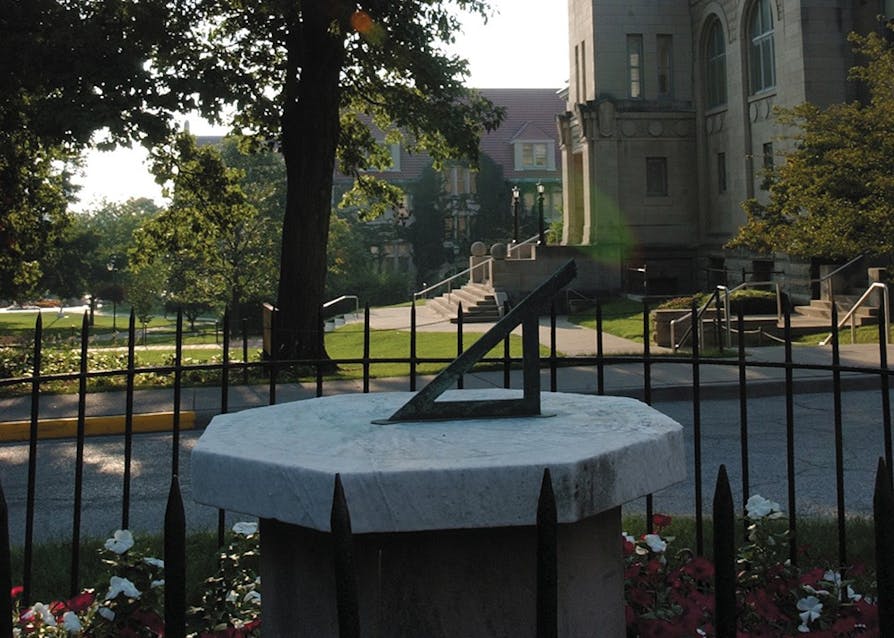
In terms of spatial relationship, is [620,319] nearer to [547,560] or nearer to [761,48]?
[761,48]

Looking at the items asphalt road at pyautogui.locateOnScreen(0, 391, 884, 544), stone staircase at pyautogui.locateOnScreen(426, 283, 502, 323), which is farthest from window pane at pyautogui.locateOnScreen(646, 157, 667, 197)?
Result: asphalt road at pyautogui.locateOnScreen(0, 391, 884, 544)

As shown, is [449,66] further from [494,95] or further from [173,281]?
[494,95]

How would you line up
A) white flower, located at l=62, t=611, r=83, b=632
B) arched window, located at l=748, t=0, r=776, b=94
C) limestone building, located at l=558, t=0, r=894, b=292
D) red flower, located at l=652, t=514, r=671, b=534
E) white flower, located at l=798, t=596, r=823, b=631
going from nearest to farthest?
white flower, located at l=62, t=611, r=83, b=632 < white flower, located at l=798, t=596, r=823, b=631 < red flower, located at l=652, t=514, r=671, b=534 < arched window, located at l=748, t=0, r=776, b=94 < limestone building, located at l=558, t=0, r=894, b=292

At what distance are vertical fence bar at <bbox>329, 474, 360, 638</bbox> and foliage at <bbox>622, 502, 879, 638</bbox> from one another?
194 cm

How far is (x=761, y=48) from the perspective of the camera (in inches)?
1305

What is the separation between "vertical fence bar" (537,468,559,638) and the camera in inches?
86.7

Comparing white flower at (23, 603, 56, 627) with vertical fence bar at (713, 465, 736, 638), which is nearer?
vertical fence bar at (713, 465, 736, 638)

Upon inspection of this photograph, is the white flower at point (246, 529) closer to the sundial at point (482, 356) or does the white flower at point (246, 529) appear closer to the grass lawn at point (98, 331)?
the sundial at point (482, 356)

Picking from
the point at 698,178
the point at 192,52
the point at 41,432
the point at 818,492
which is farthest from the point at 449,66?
the point at 698,178

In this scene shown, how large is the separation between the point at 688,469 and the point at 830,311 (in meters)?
15.1

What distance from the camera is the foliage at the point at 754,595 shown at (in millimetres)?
3971

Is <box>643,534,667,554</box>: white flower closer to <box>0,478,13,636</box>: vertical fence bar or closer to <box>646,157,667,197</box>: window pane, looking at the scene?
<box>0,478,13,636</box>: vertical fence bar

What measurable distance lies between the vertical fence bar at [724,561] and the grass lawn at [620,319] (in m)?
19.3

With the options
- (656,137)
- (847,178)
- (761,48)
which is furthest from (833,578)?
(656,137)
